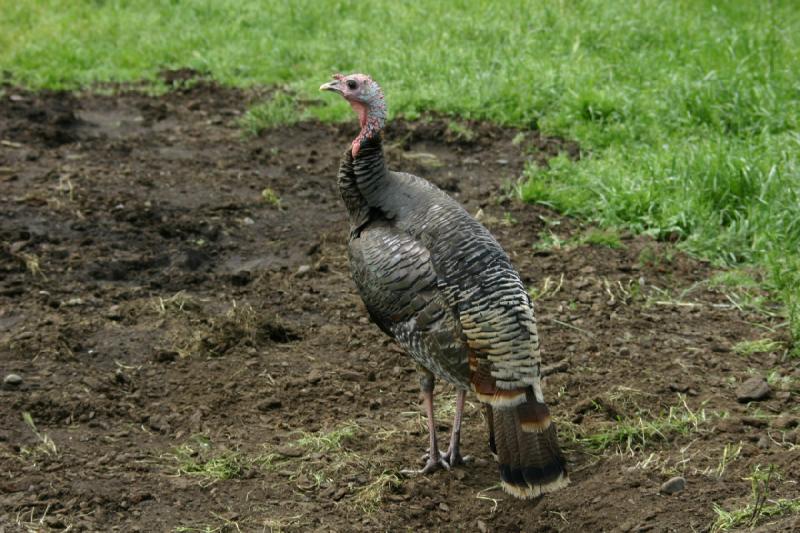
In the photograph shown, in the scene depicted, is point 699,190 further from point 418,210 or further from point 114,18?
point 114,18

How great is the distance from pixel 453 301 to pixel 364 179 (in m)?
0.89

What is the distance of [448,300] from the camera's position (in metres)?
4.52

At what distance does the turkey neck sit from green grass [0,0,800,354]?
2.55 metres

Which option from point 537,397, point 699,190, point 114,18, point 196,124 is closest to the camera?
point 537,397

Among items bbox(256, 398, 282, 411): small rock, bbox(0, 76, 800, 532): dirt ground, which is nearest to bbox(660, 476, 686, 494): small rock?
bbox(0, 76, 800, 532): dirt ground

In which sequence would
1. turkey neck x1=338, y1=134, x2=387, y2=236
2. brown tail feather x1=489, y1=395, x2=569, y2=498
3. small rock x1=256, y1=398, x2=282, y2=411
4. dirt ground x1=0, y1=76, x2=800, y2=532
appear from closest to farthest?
brown tail feather x1=489, y1=395, x2=569, y2=498
dirt ground x1=0, y1=76, x2=800, y2=532
turkey neck x1=338, y1=134, x2=387, y2=236
small rock x1=256, y1=398, x2=282, y2=411

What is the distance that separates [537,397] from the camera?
14.1 ft

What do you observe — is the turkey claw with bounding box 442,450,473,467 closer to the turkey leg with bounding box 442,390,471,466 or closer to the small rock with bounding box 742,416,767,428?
the turkey leg with bounding box 442,390,471,466

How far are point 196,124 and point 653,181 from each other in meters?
4.57

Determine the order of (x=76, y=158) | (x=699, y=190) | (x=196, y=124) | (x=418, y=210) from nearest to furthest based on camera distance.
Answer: (x=418, y=210) → (x=699, y=190) → (x=76, y=158) → (x=196, y=124)

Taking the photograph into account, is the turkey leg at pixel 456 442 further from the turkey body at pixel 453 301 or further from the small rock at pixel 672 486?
the small rock at pixel 672 486

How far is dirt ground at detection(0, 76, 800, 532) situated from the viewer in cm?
452

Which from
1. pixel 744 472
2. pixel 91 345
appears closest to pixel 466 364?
pixel 744 472

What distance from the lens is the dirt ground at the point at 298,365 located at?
14.8 ft
